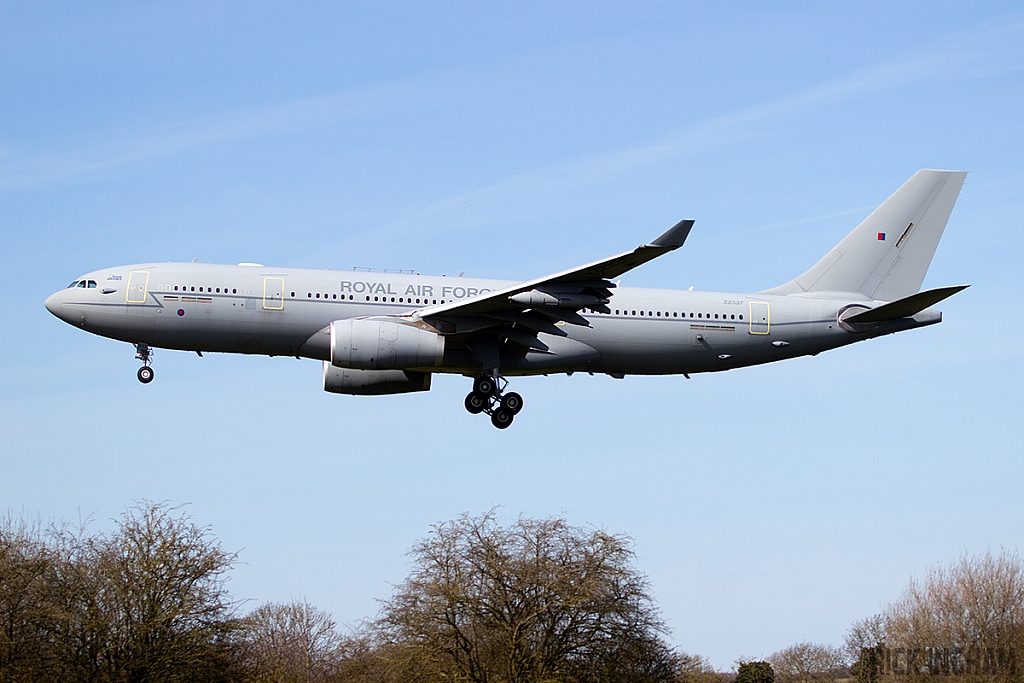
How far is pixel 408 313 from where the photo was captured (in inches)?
1448

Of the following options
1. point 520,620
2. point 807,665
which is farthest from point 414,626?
point 807,665

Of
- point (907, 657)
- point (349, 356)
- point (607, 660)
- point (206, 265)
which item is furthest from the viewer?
point (907, 657)

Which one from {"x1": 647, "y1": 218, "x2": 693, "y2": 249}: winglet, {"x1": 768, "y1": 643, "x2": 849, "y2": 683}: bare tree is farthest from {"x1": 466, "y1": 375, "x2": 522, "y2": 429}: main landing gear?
{"x1": 768, "y1": 643, "x2": 849, "y2": 683}: bare tree

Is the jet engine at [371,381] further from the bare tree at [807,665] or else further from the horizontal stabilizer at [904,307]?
the bare tree at [807,665]

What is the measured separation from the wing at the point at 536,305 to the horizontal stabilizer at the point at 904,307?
9.34m

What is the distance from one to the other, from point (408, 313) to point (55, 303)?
10.5 meters

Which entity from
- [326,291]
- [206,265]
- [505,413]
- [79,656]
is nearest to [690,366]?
[505,413]

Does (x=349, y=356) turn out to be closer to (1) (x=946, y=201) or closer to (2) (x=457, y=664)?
(2) (x=457, y=664)

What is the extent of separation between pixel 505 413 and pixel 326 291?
22.0 ft

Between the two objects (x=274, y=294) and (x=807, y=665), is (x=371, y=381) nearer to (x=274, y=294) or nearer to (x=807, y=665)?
(x=274, y=294)

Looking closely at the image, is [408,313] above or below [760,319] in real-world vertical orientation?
above

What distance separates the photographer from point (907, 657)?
5456 centimetres

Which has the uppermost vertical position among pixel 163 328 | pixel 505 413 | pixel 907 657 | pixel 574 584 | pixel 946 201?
pixel 946 201

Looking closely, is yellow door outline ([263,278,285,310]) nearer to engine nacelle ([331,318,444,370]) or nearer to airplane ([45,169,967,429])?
airplane ([45,169,967,429])
